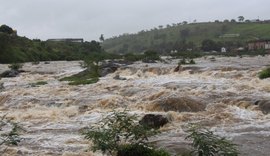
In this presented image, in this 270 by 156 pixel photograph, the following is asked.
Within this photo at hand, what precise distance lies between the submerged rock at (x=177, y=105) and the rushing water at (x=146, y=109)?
1.6 inches

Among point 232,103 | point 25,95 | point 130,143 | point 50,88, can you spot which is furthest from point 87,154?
point 50,88

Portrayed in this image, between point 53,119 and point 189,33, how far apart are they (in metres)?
179

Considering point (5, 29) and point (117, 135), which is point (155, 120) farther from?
point (5, 29)

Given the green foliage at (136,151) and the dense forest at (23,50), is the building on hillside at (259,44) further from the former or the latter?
the green foliage at (136,151)

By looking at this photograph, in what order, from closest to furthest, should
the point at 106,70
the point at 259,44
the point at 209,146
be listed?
the point at 209,146 < the point at 106,70 < the point at 259,44

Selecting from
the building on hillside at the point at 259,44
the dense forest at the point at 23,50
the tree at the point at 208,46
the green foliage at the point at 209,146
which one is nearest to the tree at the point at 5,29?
the dense forest at the point at 23,50

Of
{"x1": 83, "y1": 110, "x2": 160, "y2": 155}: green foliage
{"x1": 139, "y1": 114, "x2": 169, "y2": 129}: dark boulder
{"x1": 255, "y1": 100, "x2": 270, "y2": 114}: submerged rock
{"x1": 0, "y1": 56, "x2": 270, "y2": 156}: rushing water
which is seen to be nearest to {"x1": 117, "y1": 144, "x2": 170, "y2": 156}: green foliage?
{"x1": 83, "y1": 110, "x2": 160, "y2": 155}: green foliage

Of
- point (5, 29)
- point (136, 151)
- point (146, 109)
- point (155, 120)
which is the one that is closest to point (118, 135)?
point (136, 151)

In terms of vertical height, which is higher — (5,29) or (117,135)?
(5,29)

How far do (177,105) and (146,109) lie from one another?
1.57 metres

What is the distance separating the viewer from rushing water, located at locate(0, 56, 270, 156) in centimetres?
1469

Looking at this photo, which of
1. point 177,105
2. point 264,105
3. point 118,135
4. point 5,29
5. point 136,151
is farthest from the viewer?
point 5,29

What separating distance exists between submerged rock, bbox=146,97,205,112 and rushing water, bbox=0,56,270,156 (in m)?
0.04

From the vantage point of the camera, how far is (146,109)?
21172mm
